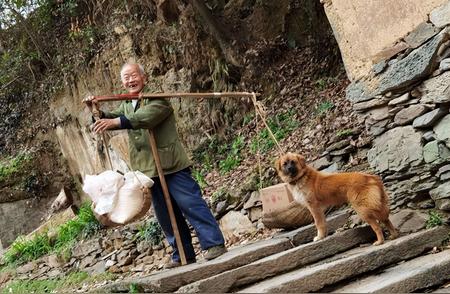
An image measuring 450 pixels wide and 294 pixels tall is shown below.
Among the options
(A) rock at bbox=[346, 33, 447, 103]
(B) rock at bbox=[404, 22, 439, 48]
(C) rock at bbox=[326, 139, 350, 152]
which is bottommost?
(C) rock at bbox=[326, 139, 350, 152]

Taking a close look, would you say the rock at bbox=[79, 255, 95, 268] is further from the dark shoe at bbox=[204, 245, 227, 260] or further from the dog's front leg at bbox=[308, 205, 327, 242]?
the dog's front leg at bbox=[308, 205, 327, 242]

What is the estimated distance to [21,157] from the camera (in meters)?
15.7

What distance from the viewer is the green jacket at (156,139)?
4.91 metres

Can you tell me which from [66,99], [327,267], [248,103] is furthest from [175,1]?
[327,267]

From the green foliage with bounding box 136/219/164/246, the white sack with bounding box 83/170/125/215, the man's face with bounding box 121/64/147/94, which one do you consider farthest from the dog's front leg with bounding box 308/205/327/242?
the green foliage with bounding box 136/219/164/246

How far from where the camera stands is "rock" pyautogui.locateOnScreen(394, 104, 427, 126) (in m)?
5.35

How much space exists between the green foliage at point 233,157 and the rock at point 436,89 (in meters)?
5.27

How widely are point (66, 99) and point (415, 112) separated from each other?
1177cm

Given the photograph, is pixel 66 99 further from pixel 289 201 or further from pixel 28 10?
pixel 289 201

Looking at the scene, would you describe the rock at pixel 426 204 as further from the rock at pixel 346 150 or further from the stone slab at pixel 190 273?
the rock at pixel 346 150

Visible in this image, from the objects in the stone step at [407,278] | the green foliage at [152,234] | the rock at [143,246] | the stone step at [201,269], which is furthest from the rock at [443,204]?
the rock at [143,246]

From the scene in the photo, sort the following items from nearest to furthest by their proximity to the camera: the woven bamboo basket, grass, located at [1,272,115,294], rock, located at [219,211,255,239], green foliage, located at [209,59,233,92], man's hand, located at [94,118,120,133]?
man's hand, located at [94,118,120,133]
the woven bamboo basket
rock, located at [219,211,255,239]
grass, located at [1,272,115,294]
green foliage, located at [209,59,233,92]

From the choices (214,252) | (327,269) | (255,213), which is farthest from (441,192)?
(255,213)

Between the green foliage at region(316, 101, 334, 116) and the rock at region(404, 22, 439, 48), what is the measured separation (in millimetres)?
3599
